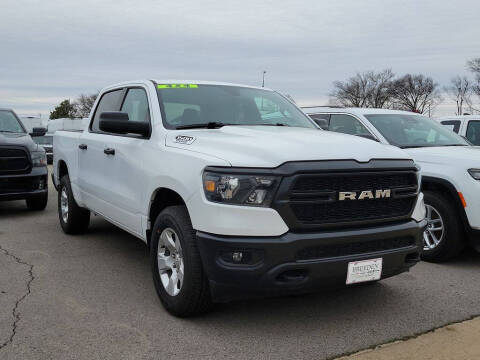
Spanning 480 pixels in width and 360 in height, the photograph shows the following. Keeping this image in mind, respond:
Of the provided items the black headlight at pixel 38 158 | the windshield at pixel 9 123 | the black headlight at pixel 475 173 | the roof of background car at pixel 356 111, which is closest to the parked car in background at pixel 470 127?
the roof of background car at pixel 356 111

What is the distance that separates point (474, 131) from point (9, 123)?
28.8 feet

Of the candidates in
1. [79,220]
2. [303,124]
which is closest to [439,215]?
[303,124]

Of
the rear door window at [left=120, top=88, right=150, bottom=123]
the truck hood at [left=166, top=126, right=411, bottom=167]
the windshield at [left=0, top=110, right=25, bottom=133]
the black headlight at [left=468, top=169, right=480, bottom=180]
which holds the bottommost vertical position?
the windshield at [left=0, top=110, right=25, bottom=133]

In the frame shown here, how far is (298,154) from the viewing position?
344cm

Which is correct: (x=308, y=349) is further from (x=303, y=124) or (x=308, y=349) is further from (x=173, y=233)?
(x=303, y=124)

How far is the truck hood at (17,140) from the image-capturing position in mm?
8384

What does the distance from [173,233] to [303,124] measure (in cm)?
192

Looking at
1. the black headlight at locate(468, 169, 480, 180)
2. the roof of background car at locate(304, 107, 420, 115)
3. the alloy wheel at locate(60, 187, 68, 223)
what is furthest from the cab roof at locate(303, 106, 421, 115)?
the alloy wheel at locate(60, 187, 68, 223)

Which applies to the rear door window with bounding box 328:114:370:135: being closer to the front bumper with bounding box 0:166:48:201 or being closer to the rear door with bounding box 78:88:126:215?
the rear door with bounding box 78:88:126:215

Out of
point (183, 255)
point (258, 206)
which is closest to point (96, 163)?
point (183, 255)

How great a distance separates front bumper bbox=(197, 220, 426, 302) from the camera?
3.28 metres

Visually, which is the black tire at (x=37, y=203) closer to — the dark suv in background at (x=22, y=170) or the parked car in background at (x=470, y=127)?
the dark suv in background at (x=22, y=170)

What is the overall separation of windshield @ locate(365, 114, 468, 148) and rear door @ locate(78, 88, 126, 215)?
348cm

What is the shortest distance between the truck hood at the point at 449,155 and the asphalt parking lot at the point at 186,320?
114cm
